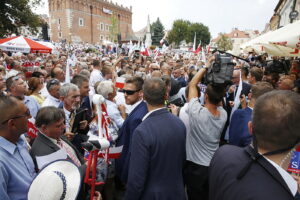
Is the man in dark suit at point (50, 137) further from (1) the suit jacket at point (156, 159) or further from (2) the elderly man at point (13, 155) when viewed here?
(1) the suit jacket at point (156, 159)

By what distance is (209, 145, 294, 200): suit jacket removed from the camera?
1.11 m

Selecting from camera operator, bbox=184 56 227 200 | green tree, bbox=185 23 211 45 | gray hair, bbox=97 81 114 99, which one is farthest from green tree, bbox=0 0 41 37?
green tree, bbox=185 23 211 45

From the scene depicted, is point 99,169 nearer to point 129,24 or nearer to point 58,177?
point 58,177

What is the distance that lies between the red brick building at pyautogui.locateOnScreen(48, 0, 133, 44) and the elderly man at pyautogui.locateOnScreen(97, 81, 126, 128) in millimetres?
55641

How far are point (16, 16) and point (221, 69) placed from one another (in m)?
25.0

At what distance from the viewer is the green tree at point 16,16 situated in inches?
830

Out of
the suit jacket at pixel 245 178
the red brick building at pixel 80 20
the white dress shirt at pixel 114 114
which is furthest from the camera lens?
the red brick building at pixel 80 20

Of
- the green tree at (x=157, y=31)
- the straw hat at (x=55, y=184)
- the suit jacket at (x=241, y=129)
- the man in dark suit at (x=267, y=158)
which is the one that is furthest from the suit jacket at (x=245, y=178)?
the green tree at (x=157, y=31)

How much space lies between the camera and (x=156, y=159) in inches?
84.8

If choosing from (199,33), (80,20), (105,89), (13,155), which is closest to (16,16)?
(105,89)

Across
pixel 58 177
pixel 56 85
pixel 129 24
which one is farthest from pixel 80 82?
pixel 129 24

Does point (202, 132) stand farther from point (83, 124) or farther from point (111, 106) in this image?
point (83, 124)

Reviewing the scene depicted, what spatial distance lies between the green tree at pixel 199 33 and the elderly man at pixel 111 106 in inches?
3086

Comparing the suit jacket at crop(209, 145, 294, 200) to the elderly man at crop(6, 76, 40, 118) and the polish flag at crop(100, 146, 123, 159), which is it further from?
the elderly man at crop(6, 76, 40, 118)
